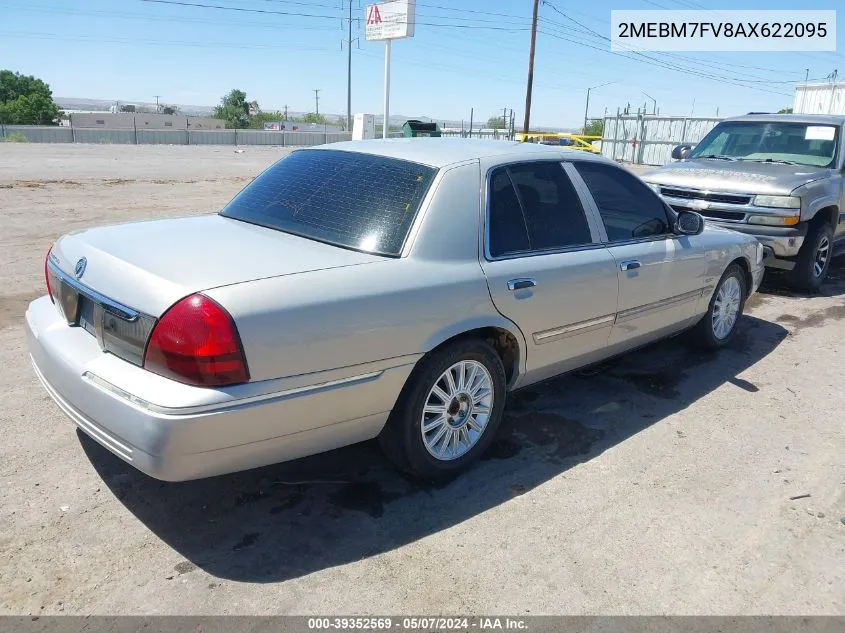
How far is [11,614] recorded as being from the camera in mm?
2445

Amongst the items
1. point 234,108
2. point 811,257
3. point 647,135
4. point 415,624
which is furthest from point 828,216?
point 234,108

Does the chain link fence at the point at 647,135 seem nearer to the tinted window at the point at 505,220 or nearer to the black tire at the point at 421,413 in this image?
the tinted window at the point at 505,220

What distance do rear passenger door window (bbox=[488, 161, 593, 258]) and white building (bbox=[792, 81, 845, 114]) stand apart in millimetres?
24991

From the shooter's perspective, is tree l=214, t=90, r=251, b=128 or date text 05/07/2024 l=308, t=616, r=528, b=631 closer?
date text 05/07/2024 l=308, t=616, r=528, b=631

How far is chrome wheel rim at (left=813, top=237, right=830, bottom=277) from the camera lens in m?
7.73

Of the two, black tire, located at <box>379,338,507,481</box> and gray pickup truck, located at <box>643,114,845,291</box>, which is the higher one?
gray pickup truck, located at <box>643,114,845,291</box>

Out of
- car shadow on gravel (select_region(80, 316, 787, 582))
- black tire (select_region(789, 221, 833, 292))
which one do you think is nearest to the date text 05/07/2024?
car shadow on gravel (select_region(80, 316, 787, 582))

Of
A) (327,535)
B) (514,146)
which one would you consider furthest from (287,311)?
(514,146)

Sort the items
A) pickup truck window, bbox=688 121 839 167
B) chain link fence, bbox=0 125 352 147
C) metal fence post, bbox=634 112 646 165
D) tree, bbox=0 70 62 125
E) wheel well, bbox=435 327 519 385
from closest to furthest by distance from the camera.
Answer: wheel well, bbox=435 327 519 385 → pickup truck window, bbox=688 121 839 167 → metal fence post, bbox=634 112 646 165 → chain link fence, bbox=0 125 352 147 → tree, bbox=0 70 62 125

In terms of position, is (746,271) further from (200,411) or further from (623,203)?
(200,411)

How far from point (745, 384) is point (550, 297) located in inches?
84.5

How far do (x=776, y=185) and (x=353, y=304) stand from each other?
606 centimetres

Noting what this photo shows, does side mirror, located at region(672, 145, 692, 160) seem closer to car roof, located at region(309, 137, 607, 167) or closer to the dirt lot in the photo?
the dirt lot

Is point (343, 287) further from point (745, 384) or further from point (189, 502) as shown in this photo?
point (745, 384)
